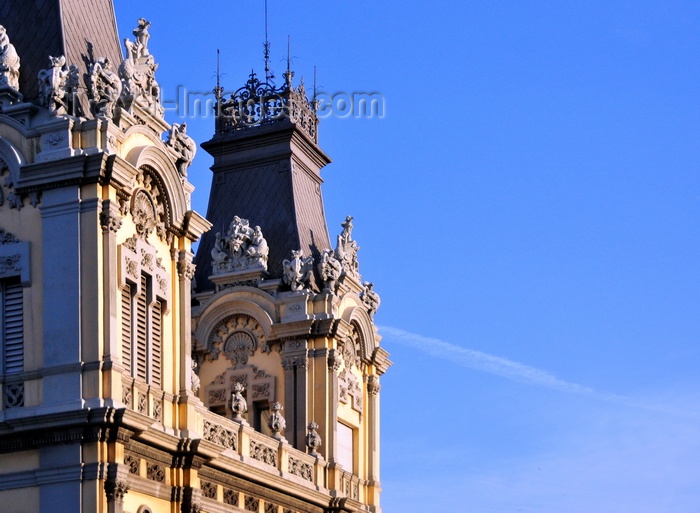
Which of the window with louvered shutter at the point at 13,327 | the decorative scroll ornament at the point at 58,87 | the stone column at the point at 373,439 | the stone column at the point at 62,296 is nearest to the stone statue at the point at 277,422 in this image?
the stone column at the point at 373,439

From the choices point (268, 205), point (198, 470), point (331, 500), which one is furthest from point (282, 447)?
point (268, 205)

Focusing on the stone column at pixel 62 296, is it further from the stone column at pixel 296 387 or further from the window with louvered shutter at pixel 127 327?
the stone column at pixel 296 387

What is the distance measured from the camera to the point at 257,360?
49906 millimetres

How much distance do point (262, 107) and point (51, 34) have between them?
1700 centimetres

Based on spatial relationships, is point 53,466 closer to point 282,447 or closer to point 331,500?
point 282,447

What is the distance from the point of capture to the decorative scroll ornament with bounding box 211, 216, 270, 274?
50.3 metres

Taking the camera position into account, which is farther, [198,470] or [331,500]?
[331,500]

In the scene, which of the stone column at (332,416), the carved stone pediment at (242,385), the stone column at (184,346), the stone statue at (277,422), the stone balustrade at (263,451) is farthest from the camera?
the carved stone pediment at (242,385)

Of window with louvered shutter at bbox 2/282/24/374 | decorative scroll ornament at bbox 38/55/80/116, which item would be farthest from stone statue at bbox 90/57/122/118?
window with louvered shutter at bbox 2/282/24/374

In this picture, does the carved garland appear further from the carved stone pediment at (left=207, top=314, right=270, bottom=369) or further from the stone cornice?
the carved stone pediment at (left=207, top=314, right=270, bottom=369)

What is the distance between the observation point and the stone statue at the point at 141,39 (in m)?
39.0

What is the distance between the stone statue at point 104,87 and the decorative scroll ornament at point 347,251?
51.6 feet

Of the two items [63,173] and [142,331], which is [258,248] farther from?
[63,173]

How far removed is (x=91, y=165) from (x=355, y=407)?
1881 centimetres
